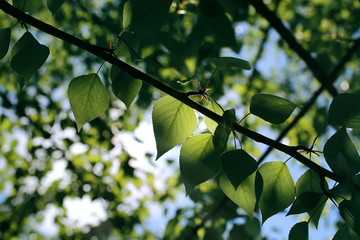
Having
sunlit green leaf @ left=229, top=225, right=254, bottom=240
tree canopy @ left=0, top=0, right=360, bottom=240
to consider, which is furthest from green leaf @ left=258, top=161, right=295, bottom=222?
sunlit green leaf @ left=229, top=225, right=254, bottom=240

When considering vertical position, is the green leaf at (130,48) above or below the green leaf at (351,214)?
below

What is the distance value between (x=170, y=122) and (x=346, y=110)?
0.26 meters

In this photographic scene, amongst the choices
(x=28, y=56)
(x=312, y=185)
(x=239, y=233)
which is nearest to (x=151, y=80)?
(x=28, y=56)

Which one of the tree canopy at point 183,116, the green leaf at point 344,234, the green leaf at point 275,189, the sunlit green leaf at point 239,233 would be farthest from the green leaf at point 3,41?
the sunlit green leaf at point 239,233

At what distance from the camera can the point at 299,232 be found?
431mm

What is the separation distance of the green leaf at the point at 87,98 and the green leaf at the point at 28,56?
0.06 meters

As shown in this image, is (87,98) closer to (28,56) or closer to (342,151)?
(28,56)

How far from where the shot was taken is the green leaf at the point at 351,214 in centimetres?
39

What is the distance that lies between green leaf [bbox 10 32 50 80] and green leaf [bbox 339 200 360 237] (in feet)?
1.49

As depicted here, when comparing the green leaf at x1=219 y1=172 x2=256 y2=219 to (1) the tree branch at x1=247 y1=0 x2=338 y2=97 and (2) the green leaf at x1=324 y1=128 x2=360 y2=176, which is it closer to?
(2) the green leaf at x1=324 y1=128 x2=360 y2=176

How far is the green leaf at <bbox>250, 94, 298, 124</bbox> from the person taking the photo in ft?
1.42

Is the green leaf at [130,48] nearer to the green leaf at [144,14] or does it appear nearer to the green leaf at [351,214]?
the green leaf at [144,14]

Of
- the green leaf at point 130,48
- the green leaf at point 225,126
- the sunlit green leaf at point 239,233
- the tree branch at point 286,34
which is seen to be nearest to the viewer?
the green leaf at point 225,126

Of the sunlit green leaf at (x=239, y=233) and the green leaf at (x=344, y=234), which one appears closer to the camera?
the green leaf at (x=344, y=234)
